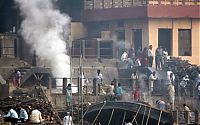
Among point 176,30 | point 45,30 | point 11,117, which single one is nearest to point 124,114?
point 11,117

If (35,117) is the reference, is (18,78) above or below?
above

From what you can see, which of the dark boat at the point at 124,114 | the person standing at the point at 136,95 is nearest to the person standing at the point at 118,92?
the person standing at the point at 136,95

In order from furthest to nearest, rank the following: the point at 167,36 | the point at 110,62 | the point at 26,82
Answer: the point at 167,36, the point at 110,62, the point at 26,82

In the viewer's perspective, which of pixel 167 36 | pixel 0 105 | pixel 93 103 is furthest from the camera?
pixel 167 36

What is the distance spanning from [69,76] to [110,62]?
310cm

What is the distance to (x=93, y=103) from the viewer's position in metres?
36.9

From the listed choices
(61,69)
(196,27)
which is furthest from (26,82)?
(196,27)

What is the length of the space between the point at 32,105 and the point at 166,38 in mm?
15866

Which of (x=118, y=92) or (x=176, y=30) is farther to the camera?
(x=176, y=30)

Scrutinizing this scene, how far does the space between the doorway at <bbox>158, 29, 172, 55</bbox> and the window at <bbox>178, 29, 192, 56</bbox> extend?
24.3 inches

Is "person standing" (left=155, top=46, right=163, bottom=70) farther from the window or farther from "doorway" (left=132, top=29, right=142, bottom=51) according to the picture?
the window

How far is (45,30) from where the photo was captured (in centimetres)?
4569

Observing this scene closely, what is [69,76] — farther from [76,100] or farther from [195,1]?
[195,1]

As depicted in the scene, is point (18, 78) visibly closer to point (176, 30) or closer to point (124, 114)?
point (124, 114)
